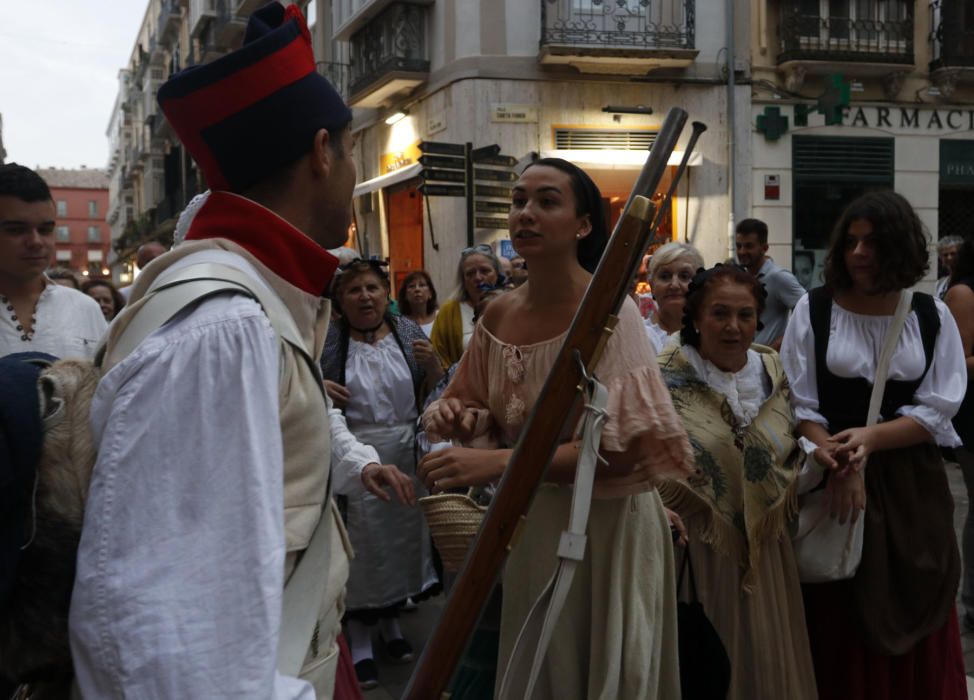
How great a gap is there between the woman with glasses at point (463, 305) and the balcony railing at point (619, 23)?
8910mm

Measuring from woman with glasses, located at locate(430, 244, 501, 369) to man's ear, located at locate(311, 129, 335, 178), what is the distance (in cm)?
406

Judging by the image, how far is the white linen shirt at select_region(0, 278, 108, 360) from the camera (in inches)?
135

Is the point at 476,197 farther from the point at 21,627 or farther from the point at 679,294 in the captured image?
the point at 21,627

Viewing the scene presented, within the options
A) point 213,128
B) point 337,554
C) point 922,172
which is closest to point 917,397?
point 337,554

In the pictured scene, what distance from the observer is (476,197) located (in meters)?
8.65

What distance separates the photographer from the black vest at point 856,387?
3201mm

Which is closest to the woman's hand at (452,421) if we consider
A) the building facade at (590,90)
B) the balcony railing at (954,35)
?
the building facade at (590,90)

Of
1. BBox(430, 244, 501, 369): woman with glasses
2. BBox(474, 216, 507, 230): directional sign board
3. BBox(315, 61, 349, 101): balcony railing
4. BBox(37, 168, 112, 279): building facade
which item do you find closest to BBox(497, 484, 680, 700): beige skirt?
BBox(430, 244, 501, 369): woman with glasses

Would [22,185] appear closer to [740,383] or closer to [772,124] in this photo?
[740,383]

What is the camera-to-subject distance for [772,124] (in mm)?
14469

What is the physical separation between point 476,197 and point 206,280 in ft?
25.0

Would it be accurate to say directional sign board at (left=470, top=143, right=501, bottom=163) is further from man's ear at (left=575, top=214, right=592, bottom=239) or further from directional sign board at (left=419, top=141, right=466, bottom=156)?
man's ear at (left=575, top=214, right=592, bottom=239)

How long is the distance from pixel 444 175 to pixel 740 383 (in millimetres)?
5557

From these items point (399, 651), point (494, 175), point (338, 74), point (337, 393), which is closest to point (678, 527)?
point (337, 393)
